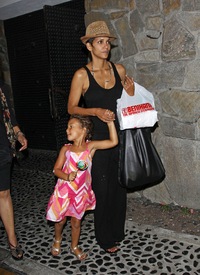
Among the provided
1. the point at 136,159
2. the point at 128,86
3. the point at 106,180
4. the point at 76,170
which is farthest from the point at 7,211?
the point at 128,86

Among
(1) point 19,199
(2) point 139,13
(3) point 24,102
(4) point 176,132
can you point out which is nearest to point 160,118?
A: (4) point 176,132

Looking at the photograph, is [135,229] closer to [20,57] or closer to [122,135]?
[122,135]

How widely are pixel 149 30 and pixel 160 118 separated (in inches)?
37.6

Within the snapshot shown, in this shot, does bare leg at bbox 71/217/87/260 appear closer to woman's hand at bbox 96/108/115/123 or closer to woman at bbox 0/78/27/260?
woman at bbox 0/78/27/260

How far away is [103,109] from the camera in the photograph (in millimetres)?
2482

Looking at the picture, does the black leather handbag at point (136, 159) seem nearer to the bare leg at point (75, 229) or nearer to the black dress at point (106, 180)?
the black dress at point (106, 180)

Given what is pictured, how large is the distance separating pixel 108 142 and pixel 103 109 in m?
0.28

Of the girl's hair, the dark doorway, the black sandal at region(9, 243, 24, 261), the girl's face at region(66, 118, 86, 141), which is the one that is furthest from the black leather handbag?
the dark doorway

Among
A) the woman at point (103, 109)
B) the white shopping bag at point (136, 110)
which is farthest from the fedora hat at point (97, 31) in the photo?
the white shopping bag at point (136, 110)

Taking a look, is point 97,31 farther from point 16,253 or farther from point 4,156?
point 16,253

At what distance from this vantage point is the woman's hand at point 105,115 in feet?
7.96

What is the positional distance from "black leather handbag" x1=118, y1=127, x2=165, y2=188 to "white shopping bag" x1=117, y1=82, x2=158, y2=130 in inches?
5.8

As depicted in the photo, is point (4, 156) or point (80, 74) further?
point (4, 156)

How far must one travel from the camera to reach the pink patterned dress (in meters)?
2.61
